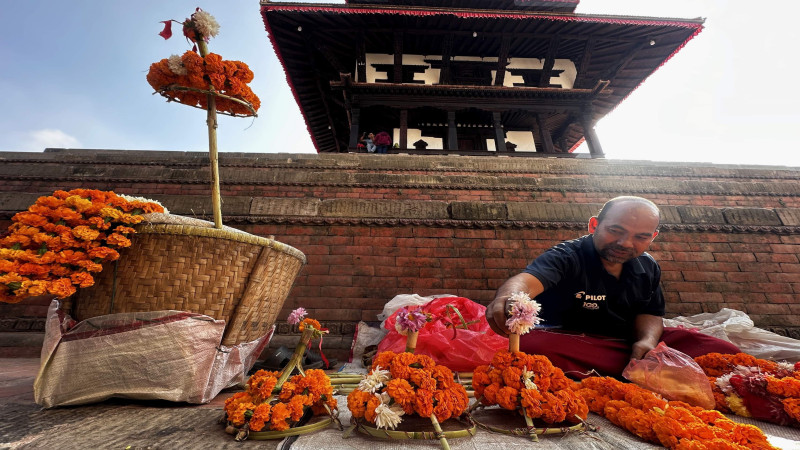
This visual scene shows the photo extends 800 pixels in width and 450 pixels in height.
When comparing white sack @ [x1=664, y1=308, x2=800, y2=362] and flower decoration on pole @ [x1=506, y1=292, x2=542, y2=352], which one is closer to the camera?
flower decoration on pole @ [x1=506, y1=292, x2=542, y2=352]

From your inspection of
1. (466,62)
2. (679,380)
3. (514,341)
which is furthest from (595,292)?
(466,62)

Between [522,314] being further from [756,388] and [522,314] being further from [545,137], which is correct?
[545,137]

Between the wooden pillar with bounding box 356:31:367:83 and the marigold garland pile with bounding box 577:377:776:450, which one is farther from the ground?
the wooden pillar with bounding box 356:31:367:83

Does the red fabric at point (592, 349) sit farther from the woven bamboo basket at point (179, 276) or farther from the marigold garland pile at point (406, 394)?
the woven bamboo basket at point (179, 276)

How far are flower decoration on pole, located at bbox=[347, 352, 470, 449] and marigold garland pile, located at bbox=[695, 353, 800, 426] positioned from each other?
1403 mm

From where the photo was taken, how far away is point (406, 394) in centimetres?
100

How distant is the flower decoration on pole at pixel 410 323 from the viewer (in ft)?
3.85

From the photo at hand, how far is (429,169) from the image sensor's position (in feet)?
14.4

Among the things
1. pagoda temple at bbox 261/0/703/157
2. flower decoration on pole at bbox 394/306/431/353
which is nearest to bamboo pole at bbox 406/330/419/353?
flower decoration on pole at bbox 394/306/431/353

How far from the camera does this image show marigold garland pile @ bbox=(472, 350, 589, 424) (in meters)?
1.08

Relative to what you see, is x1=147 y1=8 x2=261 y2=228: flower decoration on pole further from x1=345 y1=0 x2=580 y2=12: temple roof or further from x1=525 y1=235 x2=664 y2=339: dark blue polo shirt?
x1=345 y1=0 x2=580 y2=12: temple roof

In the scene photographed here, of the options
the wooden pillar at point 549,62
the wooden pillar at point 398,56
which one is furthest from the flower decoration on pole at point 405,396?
the wooden pillar at point 549,62

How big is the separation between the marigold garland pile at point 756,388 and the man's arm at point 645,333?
27 centimetres

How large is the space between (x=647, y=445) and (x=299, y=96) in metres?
11.0
